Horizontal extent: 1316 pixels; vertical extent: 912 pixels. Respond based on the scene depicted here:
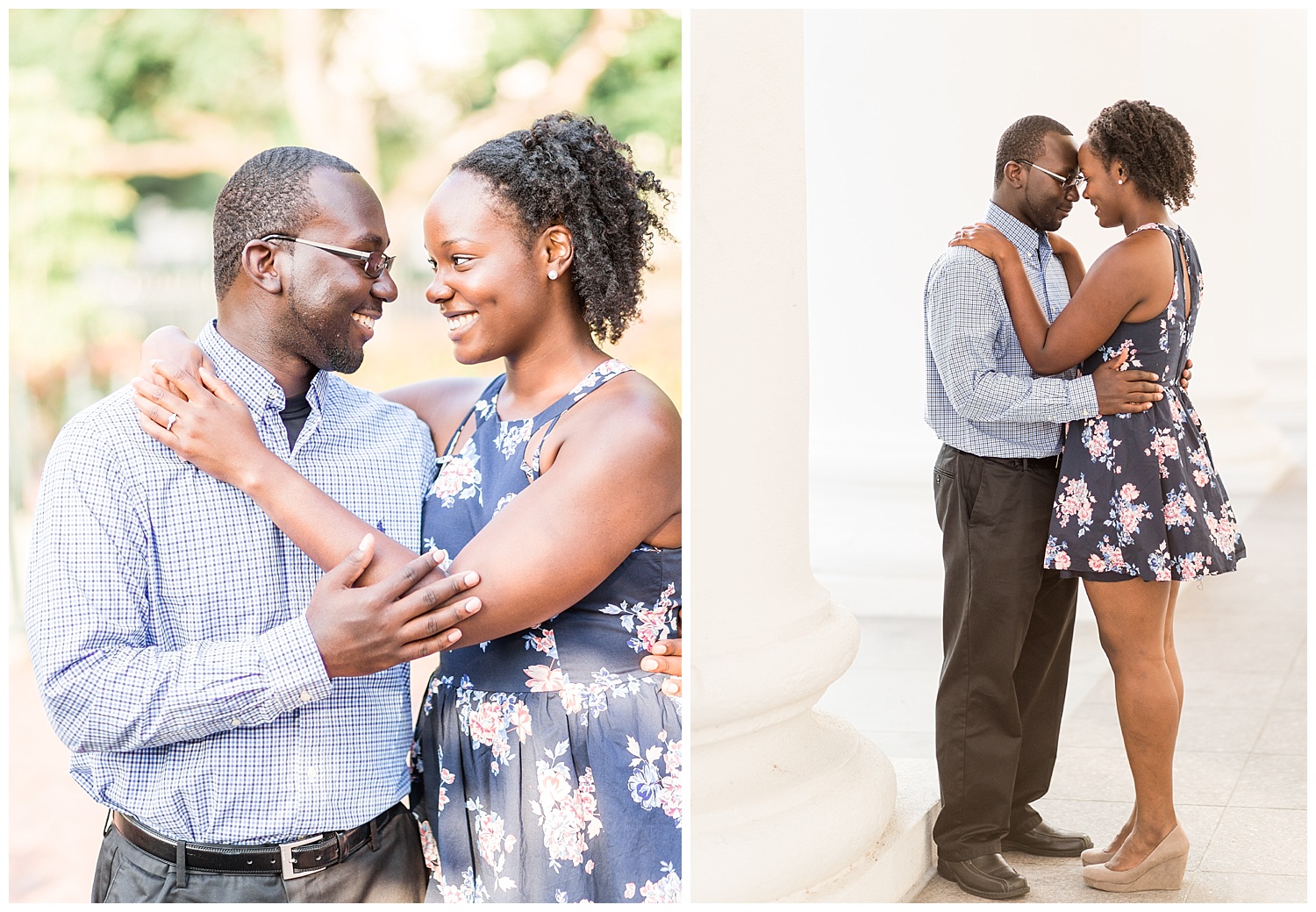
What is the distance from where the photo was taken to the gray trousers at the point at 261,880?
2109mm

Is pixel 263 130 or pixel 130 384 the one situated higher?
pixel 263 130

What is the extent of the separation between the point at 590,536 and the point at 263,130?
9.46 meters

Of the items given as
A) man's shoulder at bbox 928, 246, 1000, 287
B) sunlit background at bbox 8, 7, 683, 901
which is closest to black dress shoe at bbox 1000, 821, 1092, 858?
man's shoulder at bbox 928, 246, 1000, 287

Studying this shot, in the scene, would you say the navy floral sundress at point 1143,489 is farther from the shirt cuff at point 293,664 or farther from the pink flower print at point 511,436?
the shirt cuff at point 293,664

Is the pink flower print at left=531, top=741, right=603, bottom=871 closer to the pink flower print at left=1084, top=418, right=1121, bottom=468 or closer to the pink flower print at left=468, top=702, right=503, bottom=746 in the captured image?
the pink flower print at left=468, top=702, right=503, bottom=746

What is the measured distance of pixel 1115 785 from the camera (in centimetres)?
435

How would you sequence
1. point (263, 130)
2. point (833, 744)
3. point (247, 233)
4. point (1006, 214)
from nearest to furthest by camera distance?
point (247, 233) < point (833, 744) < point (1006, 214) < point (263, 130)

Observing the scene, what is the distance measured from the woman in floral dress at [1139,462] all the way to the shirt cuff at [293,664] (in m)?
2.08

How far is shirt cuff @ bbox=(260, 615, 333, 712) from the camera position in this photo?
6.56 ft

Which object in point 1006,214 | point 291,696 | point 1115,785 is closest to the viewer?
point 291,696

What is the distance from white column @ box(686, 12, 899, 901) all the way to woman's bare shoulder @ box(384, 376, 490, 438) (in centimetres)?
49

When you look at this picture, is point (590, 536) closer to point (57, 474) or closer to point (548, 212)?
point (548, 212)

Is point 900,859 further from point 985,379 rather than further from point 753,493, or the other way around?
point 985,379

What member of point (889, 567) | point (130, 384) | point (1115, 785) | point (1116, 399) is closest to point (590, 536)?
point (130, 384)
